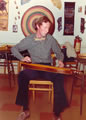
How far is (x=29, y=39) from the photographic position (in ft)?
9.49

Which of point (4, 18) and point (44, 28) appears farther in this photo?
point (4, 18)

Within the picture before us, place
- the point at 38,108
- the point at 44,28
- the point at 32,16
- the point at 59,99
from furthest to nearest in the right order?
the point at 32,16, the point at 38,108, the point at 44,28, the point at 59,99

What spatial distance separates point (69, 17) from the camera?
18.8ft

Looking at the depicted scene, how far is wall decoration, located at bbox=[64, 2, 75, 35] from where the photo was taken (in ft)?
18.6

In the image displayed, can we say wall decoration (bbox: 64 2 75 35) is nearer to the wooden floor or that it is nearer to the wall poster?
the wall poster

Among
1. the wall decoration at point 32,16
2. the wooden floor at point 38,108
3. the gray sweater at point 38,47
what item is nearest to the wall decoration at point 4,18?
the wall decoration at point 32,16

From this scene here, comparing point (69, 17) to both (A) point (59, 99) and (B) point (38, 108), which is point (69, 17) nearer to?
(B) point (38, 108)

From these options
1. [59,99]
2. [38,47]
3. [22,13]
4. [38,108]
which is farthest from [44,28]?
[22,13]

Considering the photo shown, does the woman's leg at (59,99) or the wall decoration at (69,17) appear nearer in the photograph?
the woman's leg at (59,99)

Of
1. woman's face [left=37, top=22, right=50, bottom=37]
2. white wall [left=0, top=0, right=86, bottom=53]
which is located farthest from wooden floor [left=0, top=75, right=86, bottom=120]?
white wall [left=0, top=0, right=86, bottom=53]

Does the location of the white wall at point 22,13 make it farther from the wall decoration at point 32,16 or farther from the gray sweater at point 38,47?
the gray sweater at point 38,47

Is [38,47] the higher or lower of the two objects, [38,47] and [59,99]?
the higher

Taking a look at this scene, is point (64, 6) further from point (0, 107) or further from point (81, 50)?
point (0, 107)

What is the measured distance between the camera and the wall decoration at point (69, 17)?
5684 millimetres
